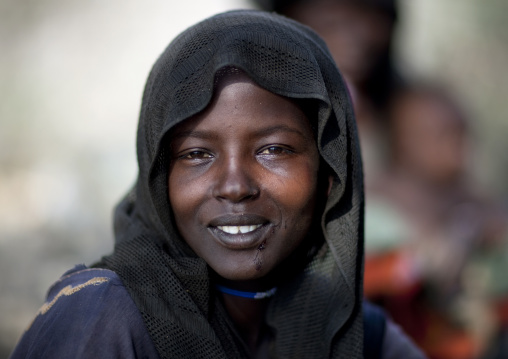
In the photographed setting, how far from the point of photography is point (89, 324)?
68.4 inches

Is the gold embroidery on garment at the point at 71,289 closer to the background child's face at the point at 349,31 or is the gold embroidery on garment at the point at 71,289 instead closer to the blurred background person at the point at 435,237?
the blurred background person at the point at 435,237

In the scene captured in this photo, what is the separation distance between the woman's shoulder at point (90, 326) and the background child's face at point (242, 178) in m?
0.30

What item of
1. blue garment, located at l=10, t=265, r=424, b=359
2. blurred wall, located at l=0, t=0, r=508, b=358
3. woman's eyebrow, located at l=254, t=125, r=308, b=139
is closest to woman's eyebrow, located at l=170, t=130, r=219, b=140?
woman's eyebrow, located at l=254, t=125, r=308, b=139

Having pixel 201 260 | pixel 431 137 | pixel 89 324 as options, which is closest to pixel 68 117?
pixel 431 137

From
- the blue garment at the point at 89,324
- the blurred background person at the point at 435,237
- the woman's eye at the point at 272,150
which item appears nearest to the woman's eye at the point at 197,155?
the woman's eye at the point at 272,150

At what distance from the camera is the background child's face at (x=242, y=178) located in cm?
191

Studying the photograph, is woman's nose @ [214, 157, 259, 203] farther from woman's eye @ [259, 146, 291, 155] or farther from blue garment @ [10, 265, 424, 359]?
blue garment @ [10, 265, 424, 359]

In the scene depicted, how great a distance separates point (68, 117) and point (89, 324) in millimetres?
4102

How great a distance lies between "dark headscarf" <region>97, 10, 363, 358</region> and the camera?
1871 mm

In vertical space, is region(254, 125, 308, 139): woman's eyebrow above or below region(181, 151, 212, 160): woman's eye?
above

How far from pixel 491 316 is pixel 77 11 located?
396 cm

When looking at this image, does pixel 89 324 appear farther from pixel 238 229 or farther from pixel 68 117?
pixel 68 117

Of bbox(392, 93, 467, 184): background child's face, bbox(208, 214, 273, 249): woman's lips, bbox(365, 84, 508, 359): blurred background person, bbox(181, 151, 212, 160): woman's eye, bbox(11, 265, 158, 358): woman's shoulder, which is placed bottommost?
bbox(365, 84, 508, 359): blurred background person

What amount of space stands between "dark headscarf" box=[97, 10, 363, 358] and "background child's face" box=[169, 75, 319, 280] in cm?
5
